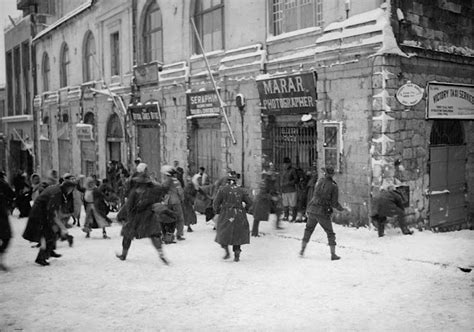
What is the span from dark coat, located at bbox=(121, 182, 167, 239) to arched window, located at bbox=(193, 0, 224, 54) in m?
7.90

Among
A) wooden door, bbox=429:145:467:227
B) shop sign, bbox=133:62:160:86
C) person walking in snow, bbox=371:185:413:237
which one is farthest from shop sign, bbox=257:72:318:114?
shop sign, bbox=133:62:160:86

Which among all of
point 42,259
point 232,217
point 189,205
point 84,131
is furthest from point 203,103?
point 84,131

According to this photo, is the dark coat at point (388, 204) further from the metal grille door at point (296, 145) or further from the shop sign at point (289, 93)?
the shop sign at point (289, 93)

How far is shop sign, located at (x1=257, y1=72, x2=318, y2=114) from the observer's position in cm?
1158

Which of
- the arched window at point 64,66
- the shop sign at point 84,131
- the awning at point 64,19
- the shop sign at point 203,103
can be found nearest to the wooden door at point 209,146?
the shop sign at point 203,103

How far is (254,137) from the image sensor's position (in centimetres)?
1348

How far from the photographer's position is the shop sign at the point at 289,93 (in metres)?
11.6

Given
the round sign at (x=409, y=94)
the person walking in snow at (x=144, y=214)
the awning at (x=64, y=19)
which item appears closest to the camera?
the person walking in snow at (x=144, y=214)

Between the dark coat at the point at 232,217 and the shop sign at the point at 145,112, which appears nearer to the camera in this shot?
the dark coat at the point at 232,217

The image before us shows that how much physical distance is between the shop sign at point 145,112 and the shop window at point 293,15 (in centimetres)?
631

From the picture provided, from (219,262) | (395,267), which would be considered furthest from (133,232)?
(395,267)

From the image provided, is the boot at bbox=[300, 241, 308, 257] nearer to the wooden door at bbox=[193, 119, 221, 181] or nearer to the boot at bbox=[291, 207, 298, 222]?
the boot at bbox=[291, 207, 298, 222]

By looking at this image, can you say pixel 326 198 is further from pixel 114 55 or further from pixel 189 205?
pixel 114 55

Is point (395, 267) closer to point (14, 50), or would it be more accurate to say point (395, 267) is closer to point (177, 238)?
point (177, 238)
